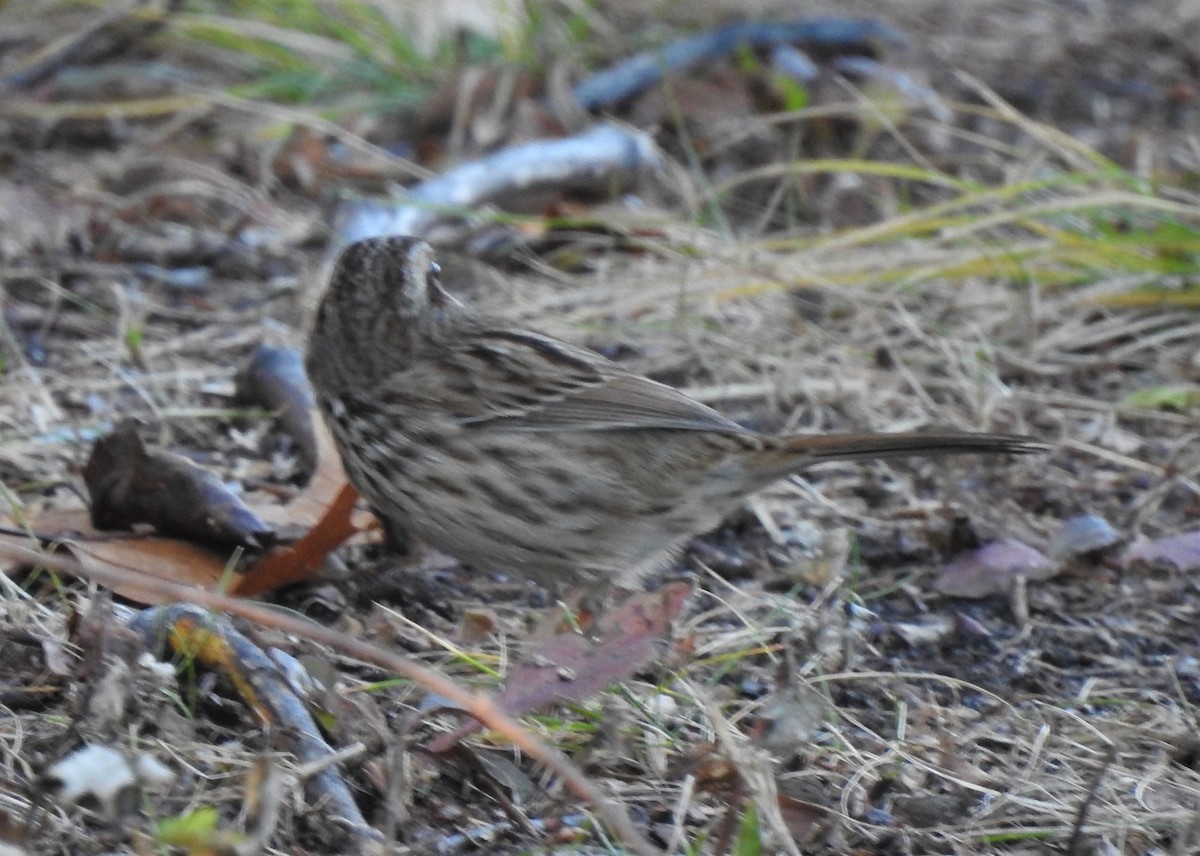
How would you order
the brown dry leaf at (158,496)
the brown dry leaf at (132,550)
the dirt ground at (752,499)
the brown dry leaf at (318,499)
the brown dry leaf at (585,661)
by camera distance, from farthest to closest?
the brown dry leaf at (318,499) < the brown dry leaf at (158,496) < the brown dry leaf at (132,550) < the dirt ground at (752,499) < the brown dry leaf at (585,661)

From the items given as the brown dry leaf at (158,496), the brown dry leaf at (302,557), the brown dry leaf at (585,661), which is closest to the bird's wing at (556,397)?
the brown dry leaf at (302,557)

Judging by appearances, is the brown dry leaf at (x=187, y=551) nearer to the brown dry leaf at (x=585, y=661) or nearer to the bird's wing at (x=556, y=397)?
the bird's wing at (x=556, y=397)

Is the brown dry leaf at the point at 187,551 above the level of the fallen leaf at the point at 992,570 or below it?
above

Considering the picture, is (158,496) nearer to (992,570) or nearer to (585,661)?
(585,661)

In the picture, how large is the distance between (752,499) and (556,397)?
2.56 feet

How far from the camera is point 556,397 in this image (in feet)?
11.7

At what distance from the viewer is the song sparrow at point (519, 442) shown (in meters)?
3.46

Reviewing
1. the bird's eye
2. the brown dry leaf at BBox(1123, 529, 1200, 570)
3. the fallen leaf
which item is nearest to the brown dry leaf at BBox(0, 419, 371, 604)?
the bird's eye

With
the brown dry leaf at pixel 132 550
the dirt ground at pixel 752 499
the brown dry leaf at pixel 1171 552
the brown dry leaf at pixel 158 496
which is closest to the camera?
the dirt ground at pixel 752 499

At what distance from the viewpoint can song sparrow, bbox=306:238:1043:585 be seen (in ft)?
11.4

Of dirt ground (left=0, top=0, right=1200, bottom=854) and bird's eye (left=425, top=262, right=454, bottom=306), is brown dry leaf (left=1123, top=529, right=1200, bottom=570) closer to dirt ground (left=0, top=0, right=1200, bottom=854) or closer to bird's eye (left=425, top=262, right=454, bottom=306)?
dirt ground (left=0, top=0, right=1200, bottom=854)

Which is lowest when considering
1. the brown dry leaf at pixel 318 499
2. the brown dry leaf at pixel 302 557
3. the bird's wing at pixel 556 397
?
the brown dry leaf at pixel 318 499

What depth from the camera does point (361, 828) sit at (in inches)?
100

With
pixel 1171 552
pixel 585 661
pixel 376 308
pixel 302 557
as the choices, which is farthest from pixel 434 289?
pixel 1171 552
